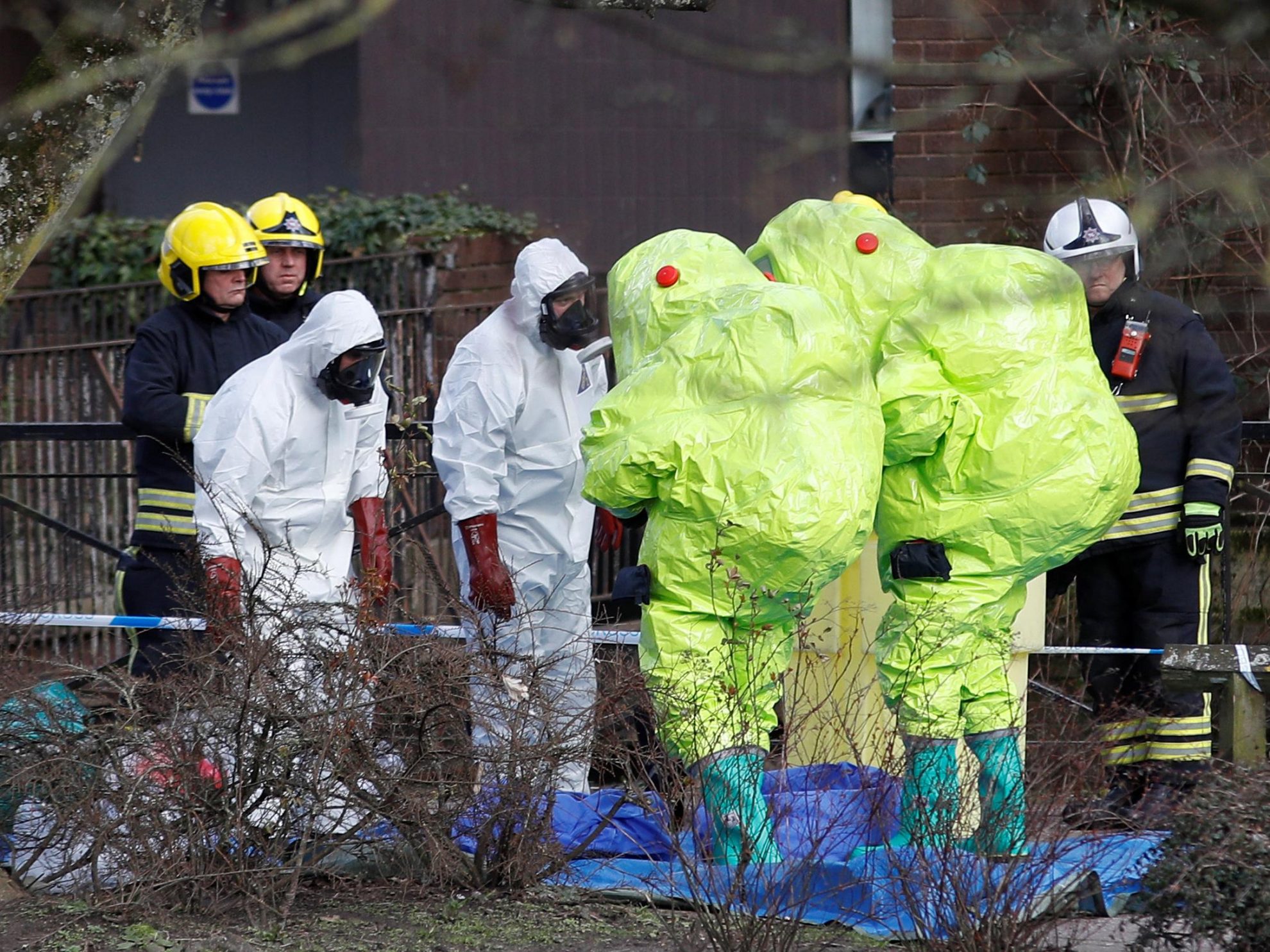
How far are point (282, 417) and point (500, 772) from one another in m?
1.53

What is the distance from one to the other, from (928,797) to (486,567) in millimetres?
1796

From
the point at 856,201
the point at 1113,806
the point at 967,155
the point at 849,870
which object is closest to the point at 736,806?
the point at 849,870

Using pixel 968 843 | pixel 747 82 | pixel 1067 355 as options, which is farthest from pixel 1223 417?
pixel 747 82

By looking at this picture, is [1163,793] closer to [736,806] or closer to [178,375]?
[736,806]

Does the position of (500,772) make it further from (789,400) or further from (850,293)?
(850,293)

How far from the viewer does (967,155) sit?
27.6ft

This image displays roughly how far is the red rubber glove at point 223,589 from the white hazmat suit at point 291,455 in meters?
0.09

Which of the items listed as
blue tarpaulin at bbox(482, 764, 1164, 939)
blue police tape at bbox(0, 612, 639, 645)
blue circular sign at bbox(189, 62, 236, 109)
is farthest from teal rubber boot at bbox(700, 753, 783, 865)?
blue circular sign at bbox(189, 62, 236, 109)

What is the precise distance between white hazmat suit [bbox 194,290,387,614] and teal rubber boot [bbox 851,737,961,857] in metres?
1.78

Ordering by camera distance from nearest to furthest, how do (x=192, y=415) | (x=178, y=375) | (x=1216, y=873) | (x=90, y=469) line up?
(x=1216, y=873)
(x=192, y=415)
(x=178, y=375)
(x=90, y=469)

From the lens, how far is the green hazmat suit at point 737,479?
476 cm

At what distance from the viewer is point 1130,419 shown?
5969mm

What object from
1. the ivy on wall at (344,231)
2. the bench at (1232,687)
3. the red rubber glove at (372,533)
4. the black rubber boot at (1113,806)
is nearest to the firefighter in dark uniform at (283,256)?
the red rubber glove at (372,533)

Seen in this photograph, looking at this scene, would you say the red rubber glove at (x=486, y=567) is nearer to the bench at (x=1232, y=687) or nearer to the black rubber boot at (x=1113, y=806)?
the black rubber boot at (x=1113, y=806)
